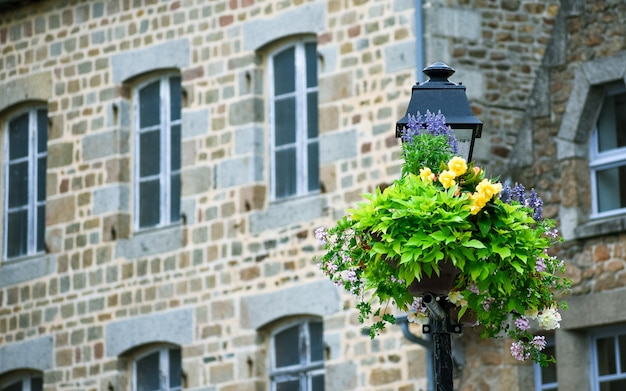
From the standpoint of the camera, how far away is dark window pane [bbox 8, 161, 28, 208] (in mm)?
23469

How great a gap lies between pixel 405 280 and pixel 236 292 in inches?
353

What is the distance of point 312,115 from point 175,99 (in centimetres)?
196

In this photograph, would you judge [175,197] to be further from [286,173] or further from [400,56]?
[400,56]

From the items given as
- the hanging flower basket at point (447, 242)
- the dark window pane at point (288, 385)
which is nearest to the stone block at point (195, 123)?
the dark window pane at point (288, 385)

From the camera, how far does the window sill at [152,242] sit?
71.0 ft

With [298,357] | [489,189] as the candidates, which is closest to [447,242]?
[489,189]

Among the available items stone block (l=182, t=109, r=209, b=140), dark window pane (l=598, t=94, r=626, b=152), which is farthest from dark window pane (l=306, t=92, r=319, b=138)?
dark window pane (l=598, t=94, r=626, b=152)

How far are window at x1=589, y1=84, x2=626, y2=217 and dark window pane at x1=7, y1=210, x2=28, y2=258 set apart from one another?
7135mm

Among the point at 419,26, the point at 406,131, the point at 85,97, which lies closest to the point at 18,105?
the point at 85,97

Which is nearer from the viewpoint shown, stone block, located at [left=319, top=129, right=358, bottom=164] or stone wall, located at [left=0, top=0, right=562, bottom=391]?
stone wall, located at [left=0, top=0, right=562, bottom=391]

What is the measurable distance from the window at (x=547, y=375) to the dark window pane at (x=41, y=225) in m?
6.46

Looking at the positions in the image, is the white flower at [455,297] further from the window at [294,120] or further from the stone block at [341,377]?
the window at [294,120]

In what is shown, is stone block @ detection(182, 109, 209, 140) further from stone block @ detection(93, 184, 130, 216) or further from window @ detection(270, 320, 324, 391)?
window @ detection(270, 320, 324, 391)

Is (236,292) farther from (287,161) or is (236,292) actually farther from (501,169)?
(501,169)
